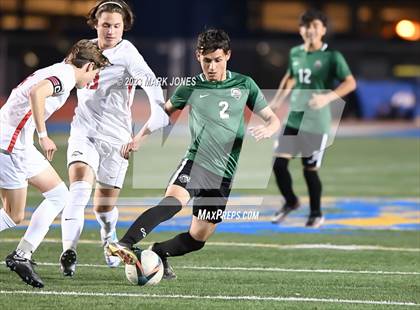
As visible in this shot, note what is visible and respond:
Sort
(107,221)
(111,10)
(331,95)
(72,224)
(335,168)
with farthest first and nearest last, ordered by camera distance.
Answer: (335,168), (331,95), (107,221), (111,10), (72,224)

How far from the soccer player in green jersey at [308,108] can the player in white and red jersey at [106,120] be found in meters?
3.26

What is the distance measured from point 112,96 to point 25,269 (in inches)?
65.1

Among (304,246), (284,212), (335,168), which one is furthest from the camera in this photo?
(335,168)

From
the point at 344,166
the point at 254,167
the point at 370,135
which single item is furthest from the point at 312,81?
the point at 370,135

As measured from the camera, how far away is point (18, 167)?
7500 millimetres

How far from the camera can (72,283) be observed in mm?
7496

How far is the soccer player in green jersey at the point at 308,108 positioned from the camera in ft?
37.5

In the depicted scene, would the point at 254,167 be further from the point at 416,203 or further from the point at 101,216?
the point at 101,216

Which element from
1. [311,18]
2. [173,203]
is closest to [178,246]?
[173,203]

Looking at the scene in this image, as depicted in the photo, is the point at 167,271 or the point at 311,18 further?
the point at 311,18

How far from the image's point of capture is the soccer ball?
23.2 feet

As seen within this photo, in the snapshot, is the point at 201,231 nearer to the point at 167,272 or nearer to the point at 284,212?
the point at 167,272

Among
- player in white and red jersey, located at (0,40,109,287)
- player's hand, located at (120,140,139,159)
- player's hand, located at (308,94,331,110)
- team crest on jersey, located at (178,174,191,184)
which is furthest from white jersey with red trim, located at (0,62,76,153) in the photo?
player's hand, located at (308,94,331,110)

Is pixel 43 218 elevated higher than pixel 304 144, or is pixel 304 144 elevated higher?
pixel 43 218
